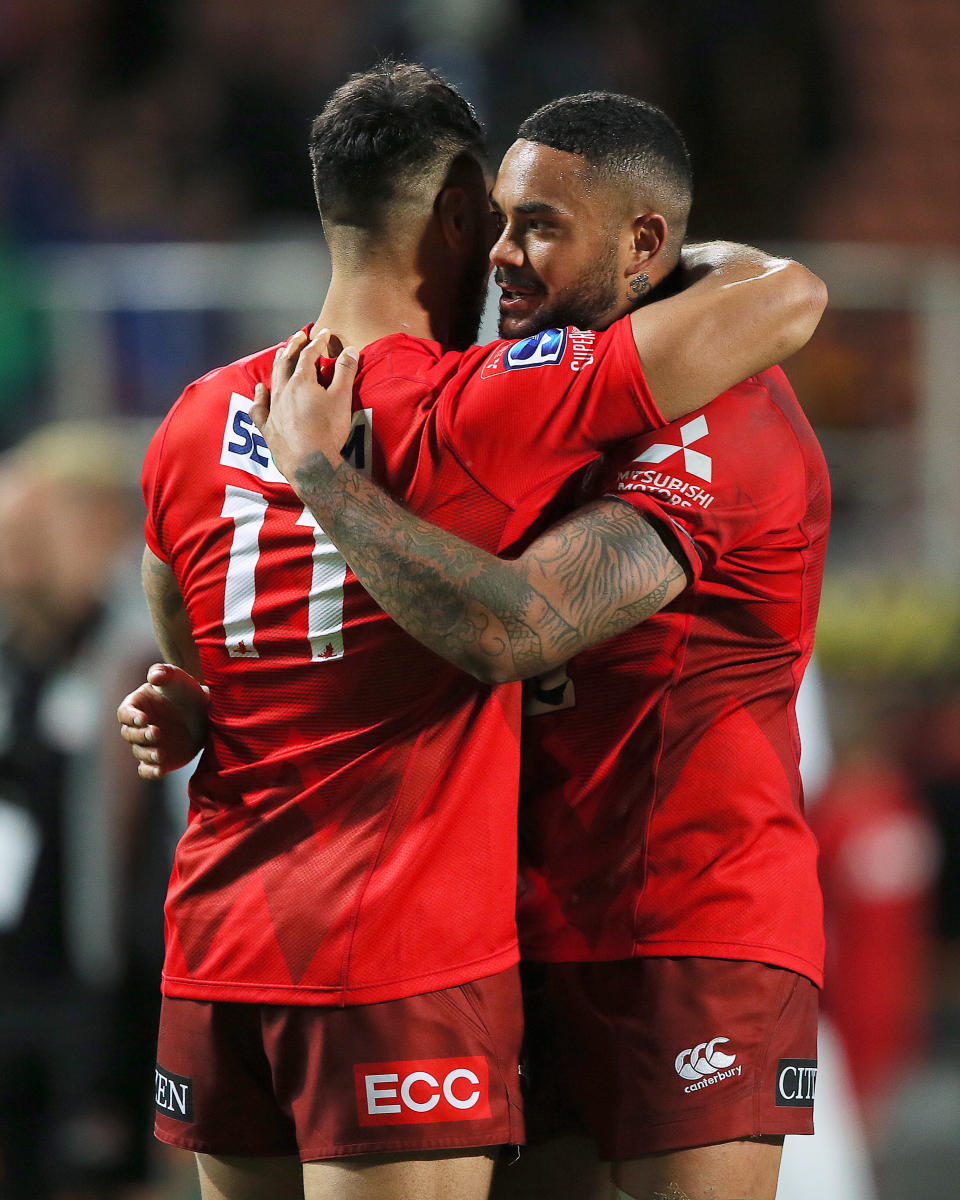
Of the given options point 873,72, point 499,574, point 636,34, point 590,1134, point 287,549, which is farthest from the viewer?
point 873,72

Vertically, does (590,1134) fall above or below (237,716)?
below

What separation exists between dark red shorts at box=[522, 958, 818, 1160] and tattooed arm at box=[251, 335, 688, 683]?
23.5 inches

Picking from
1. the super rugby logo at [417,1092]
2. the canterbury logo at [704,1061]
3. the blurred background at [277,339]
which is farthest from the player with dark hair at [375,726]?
the blurred background at [277,339]

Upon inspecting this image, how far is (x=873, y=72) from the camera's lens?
10.2m

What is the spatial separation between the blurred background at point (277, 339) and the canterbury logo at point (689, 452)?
0.86 meters

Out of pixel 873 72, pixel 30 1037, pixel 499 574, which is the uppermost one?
pixel 873 72

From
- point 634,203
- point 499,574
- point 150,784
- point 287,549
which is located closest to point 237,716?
point 287,549

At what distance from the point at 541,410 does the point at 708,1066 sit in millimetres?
1036

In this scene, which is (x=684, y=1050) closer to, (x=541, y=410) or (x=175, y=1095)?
(x=175, y=1095)

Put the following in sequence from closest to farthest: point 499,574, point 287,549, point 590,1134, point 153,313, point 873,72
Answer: point 499,574
point 287,549
point 590,1134
point 153,313
point 873,72

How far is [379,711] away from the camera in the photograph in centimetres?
235

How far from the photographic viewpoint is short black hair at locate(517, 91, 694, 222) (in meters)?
2.51

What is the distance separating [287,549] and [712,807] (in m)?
0.78

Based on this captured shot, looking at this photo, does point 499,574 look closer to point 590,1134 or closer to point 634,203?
point 634,203
